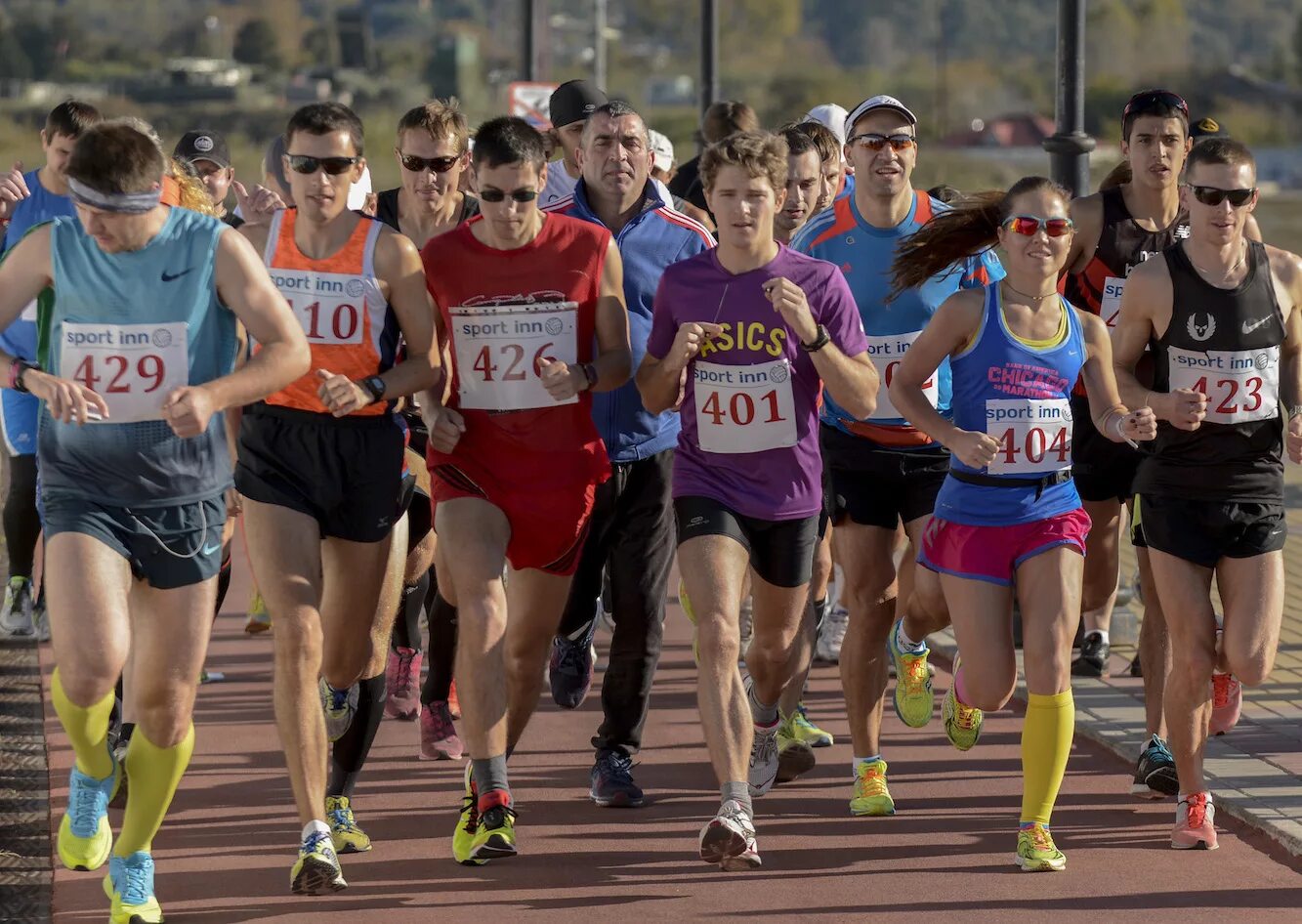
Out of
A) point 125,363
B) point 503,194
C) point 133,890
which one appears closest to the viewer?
point 125,363

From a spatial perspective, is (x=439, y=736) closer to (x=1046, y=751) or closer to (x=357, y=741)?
(x=357, y=741)

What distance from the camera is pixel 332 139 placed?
6.11m

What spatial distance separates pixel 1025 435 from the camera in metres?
6.18

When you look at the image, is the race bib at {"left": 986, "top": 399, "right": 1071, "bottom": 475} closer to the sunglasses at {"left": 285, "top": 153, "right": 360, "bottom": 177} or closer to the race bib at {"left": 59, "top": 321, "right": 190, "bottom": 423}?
the sunglasses at {"left": 285, "top": 153, "right": 360, "bottom": 177}

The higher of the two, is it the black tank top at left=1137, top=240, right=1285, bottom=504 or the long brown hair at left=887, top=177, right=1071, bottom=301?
the long brown hair at left=887, top=177, right=1071, bottom=301

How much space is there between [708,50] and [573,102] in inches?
469

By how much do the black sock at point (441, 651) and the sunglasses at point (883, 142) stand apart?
2.29 metres

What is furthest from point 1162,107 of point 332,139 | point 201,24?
point 201,24

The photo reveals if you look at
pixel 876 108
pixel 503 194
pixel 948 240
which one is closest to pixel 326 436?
pixel 503 194

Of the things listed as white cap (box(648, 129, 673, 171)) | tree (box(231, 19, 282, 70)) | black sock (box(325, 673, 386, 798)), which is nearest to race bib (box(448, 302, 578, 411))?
black sock (box(325, 673, 386, 798))

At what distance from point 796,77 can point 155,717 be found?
116 m

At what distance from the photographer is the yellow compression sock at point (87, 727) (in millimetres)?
5539

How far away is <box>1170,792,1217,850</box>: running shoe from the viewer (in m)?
6.22

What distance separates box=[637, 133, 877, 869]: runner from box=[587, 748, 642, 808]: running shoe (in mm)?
864
